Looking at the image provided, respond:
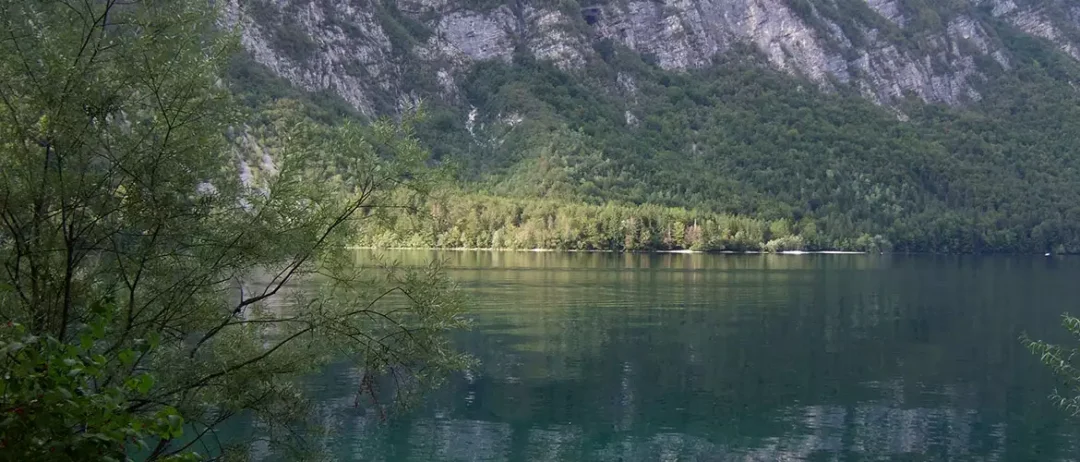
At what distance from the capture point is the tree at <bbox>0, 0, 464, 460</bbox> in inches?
412

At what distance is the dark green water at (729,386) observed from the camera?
30516mm

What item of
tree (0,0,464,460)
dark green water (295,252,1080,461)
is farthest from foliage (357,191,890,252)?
tree (0,0,464,460)

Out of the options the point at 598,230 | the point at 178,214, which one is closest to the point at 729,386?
the point at 178,214

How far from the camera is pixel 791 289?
282 ft

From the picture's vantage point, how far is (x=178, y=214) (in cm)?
1176

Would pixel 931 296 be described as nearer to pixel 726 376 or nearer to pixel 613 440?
pixel 726 376

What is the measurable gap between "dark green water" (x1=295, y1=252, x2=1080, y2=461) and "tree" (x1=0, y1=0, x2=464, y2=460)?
7.02 feet

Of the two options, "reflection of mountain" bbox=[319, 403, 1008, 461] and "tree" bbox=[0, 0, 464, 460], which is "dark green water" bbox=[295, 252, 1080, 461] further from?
"tree" bbox=[0, 0, 464, 460]

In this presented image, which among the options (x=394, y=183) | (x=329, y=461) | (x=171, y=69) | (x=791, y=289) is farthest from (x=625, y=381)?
(x=791, y=289)

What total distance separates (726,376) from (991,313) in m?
36.5

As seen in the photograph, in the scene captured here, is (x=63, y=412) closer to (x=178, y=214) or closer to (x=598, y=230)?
(x=178, y=214)

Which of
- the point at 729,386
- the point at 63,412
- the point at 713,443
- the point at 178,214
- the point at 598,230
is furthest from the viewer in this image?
the point at 598,230

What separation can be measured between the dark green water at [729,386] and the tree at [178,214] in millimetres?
2140

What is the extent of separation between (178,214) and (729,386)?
32.1 meters
